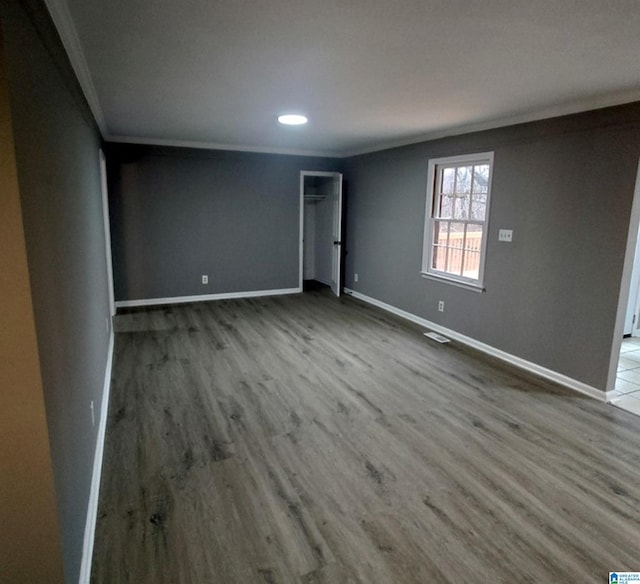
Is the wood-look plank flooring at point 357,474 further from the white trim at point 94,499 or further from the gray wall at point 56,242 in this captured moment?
the gray wall at point 56,242

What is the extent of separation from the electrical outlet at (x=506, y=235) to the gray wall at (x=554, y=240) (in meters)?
0.05

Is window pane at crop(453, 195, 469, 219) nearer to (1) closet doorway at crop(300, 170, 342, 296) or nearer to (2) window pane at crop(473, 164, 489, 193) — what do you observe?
(2) window pane at crop(473, 164, 489, 193)

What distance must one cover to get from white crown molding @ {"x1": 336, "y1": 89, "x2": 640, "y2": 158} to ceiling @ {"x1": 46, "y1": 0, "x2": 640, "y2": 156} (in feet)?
0.04

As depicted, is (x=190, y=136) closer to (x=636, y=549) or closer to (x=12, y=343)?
(x=12, y=343)

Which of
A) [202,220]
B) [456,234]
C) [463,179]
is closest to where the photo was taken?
[463,179]

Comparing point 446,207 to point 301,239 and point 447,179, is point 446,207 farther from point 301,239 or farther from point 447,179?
point 301,239

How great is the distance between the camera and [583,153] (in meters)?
3.47

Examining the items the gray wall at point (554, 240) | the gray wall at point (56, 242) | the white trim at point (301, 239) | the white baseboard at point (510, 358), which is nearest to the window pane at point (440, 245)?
the gray wall at point (554, 240)

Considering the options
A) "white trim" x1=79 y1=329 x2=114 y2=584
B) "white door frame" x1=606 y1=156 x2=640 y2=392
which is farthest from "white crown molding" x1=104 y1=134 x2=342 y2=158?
"white door frame" x1=606 y1=156 x2=640 y2=392

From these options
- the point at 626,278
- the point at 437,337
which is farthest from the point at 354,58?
the point at 437,337

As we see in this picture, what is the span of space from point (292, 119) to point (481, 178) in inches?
84.2

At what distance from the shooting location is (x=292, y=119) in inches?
165

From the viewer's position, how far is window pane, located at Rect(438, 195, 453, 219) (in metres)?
5.06

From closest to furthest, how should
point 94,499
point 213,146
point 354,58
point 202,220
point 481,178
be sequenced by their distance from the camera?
point 94,499 < point 354,58 < point 481,178 < point 213,146 < point 202,220
